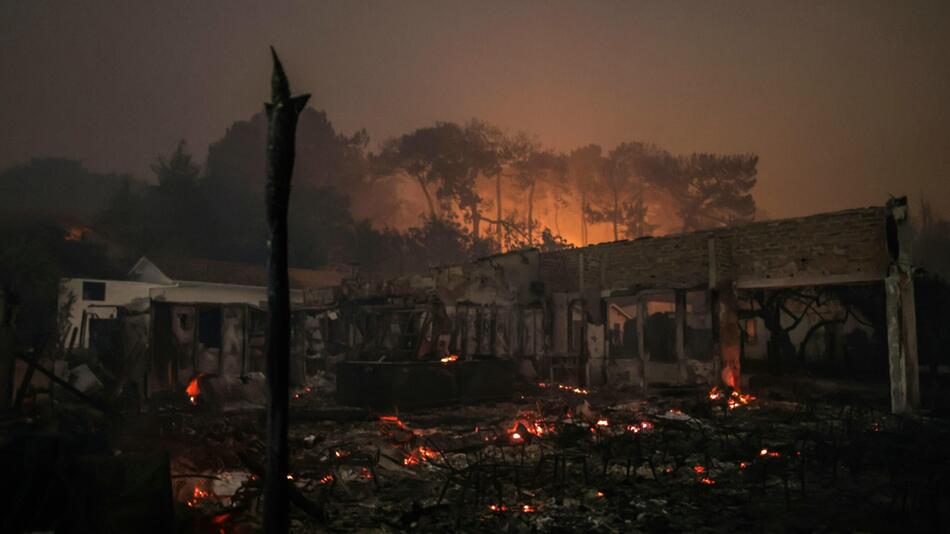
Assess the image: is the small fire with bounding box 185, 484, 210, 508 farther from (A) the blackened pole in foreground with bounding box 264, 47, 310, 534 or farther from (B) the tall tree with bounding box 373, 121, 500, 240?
(B) the tall tree with bounding box 373, 121, 500, 240

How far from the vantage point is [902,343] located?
14984 millimetres

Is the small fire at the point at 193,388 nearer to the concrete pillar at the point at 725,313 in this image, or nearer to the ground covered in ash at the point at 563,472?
the ground covered in ash at the point at 563,472

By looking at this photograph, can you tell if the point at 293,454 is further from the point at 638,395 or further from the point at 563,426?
the point at 638,395

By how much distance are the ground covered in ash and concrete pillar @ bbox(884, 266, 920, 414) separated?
985 mm

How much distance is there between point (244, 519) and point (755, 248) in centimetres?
1567

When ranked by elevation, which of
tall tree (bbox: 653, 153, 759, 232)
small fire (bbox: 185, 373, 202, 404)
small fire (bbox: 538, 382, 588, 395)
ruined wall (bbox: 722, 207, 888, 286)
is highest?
tall tree (bbox: 653, 153, 759, 232)

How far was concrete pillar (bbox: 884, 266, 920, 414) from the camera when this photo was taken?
48.7ft

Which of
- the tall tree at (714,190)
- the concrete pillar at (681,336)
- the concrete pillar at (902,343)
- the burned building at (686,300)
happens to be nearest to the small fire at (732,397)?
the burned building at (686,300)

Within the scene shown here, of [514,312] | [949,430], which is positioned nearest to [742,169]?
[514,312]

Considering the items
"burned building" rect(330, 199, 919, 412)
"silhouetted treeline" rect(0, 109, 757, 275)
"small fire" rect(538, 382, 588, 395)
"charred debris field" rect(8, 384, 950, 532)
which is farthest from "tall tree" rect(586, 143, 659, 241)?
"charred debris field" rect(8, 384, 950, 532)

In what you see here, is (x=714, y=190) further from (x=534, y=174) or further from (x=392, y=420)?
(x=392, y=420)

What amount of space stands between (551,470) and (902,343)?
1070cm

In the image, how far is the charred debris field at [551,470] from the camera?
6926 millimetres

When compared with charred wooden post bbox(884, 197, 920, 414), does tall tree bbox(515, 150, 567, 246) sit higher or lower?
higher
